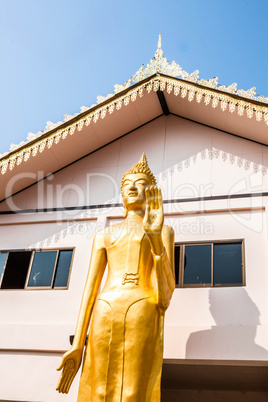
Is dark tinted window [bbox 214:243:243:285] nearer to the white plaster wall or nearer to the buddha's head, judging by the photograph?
the white plaster wall

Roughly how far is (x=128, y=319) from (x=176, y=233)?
7.31 ft

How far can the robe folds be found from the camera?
13.4ft

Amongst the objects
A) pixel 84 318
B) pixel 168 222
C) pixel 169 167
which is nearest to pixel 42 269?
pixel 168 222

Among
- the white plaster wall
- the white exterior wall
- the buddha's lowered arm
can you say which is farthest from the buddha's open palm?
the white plaster wall

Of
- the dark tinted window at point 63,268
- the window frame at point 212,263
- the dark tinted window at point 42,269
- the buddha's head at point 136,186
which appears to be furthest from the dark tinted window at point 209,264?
the dark tinted window at point 42,269

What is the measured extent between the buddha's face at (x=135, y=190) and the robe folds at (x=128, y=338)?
0.72 meters

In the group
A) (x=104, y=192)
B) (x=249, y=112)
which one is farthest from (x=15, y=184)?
(x=249, y=112)

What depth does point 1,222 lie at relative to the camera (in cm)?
710

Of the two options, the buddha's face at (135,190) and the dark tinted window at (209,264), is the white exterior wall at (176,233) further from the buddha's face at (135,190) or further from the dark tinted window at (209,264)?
the buddha's face at (135,190)

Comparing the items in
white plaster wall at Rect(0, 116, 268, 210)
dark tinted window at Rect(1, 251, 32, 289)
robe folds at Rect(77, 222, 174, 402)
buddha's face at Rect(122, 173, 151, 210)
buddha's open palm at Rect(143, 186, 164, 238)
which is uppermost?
white plaster wall at Rect(0, 116, 268, 210)

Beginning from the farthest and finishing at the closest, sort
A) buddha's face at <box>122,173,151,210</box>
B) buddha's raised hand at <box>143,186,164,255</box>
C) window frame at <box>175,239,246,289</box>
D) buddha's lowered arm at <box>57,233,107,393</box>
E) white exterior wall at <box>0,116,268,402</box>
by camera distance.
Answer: window frame at <box>175,239,246,289</box> → white exterior wall at <box>0,116,268,402</box> → buddha's face at <box>122,173,151,210</box> → buddha's lowered arm at <box>57,233,107,393</box> → buddha's raised hand at <box>143,186,164,255</box>

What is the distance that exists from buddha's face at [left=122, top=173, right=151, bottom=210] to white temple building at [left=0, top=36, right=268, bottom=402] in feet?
4.20

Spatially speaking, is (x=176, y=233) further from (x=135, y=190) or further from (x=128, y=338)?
(x=128, y=338)

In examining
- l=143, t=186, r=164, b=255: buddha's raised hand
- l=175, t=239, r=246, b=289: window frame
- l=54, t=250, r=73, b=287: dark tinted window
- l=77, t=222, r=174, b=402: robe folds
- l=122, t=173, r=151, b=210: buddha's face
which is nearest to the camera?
l=77, t=222, r=174, b=402: robe folds
